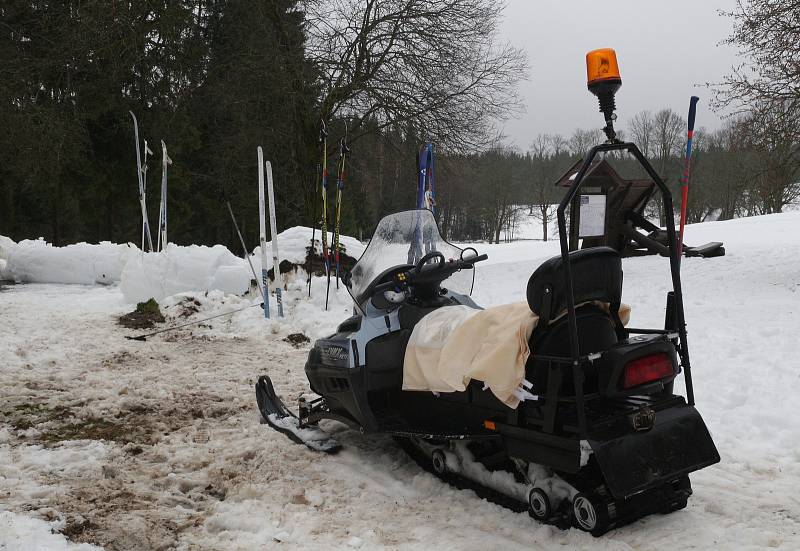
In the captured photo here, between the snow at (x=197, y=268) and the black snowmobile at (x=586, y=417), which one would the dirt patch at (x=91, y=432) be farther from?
the snow at (x=197, y=268)

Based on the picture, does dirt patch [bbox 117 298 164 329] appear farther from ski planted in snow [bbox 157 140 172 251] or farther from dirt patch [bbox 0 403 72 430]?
dirt patch [bbox 0 403 72 430]

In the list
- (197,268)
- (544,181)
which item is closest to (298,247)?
(197,268)

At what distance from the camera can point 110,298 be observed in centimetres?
1155

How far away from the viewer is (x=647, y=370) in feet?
9.54

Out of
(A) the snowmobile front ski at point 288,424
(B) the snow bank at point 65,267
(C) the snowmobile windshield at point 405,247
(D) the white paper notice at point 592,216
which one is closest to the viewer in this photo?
(A) the snowmobile front ski at point 288,424

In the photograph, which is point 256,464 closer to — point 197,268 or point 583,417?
point 583,417

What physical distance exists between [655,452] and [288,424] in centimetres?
259

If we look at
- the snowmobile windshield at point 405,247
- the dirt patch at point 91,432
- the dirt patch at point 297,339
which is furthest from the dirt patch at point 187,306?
the snowmobile windshield at point 405,247

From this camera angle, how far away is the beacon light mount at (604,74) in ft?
9.37

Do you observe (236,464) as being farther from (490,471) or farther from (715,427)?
(715,427)

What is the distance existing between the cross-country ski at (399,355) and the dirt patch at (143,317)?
45 millimetres

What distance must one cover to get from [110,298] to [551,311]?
415 inches

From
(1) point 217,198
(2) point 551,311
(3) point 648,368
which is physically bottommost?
(3) point 648,368

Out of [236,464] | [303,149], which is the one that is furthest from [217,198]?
[236,464]
